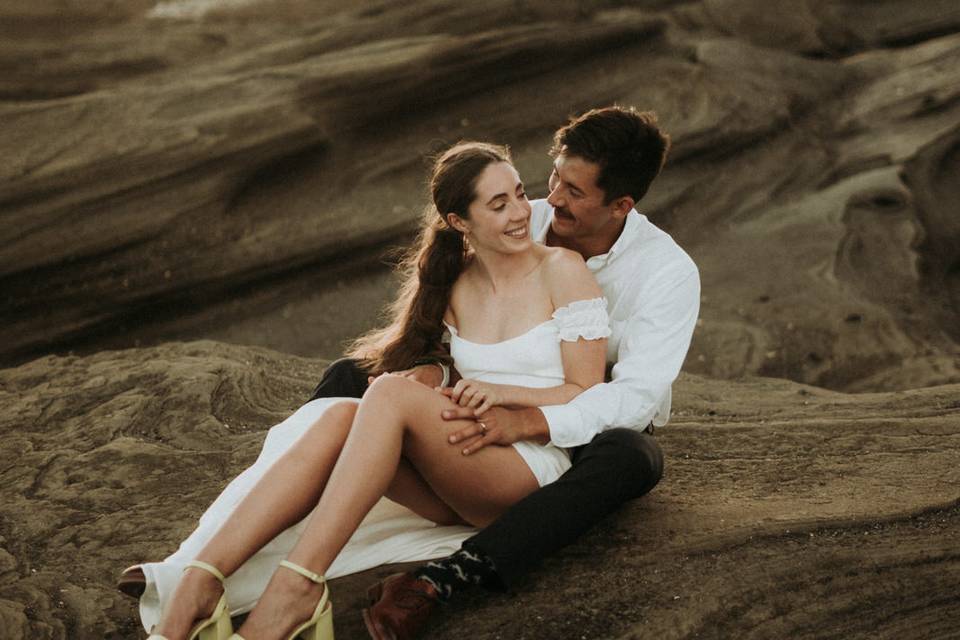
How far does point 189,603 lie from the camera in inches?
109

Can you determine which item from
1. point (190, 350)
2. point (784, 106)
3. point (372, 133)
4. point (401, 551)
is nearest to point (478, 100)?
point (372, 133)

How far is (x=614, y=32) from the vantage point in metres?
8.66

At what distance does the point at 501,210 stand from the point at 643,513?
0.93m

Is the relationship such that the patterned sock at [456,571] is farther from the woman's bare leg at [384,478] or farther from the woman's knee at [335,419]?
the woman's knee at [335,419]

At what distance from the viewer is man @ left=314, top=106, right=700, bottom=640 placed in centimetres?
294

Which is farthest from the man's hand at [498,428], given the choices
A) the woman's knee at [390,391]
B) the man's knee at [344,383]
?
the man's knee at [344,383]

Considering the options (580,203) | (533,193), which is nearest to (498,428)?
(580,203)

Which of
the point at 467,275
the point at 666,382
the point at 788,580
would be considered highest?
the point at 467,275

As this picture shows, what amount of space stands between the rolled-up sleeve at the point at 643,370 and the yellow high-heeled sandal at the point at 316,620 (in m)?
0.72

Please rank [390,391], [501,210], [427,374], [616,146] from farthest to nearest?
[616,146] → [427,374] → [501,210] → [390,391]

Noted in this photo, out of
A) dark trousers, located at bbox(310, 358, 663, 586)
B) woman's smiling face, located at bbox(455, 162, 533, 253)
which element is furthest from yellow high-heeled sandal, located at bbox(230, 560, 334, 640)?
woman's smiling face, located at bbox(455, 162, 533, 253)

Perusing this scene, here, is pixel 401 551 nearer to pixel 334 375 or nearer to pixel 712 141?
pixel 334 375

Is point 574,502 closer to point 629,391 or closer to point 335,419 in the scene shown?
point 629,391

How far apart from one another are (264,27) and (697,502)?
667 cm
